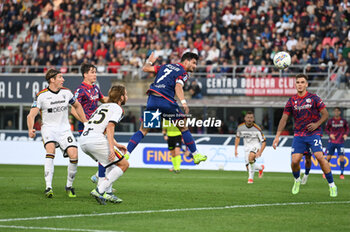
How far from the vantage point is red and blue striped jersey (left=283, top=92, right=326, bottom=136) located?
13055 mm

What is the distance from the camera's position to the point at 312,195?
1338 centimetres

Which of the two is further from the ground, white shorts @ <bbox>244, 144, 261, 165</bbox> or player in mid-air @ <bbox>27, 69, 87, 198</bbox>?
player in mid-air @ <bbox>27, 69, 87, 198</bbox>

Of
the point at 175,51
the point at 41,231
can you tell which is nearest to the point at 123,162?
the point at 41,231

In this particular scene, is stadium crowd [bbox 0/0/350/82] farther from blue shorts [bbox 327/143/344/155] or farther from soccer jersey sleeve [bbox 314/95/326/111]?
soccer jersey sleeve [bbox 314/95/326/111]

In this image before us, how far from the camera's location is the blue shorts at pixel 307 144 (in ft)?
42.9

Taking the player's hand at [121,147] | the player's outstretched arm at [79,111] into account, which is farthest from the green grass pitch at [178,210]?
the player's outstretched arm at [79,111]

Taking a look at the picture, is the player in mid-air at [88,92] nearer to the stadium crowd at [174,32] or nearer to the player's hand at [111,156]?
the player's hand at [111,156]

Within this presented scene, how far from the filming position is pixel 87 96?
13234 millimetres

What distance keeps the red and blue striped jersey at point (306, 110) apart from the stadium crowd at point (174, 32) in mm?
14019

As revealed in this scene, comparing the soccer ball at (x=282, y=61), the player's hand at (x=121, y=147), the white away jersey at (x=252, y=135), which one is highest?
the soccer ball at (x=282, y=61)

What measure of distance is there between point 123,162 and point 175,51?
20.1m

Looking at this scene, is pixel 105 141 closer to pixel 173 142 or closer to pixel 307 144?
pixel 307 144

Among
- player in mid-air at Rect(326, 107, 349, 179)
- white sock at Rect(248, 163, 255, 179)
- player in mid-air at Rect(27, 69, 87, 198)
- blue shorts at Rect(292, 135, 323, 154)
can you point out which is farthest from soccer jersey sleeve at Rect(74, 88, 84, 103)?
player in mid-air at Rect(326, 107, 349, 179)

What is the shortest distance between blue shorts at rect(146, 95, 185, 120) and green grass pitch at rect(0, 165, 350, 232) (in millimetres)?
1543
